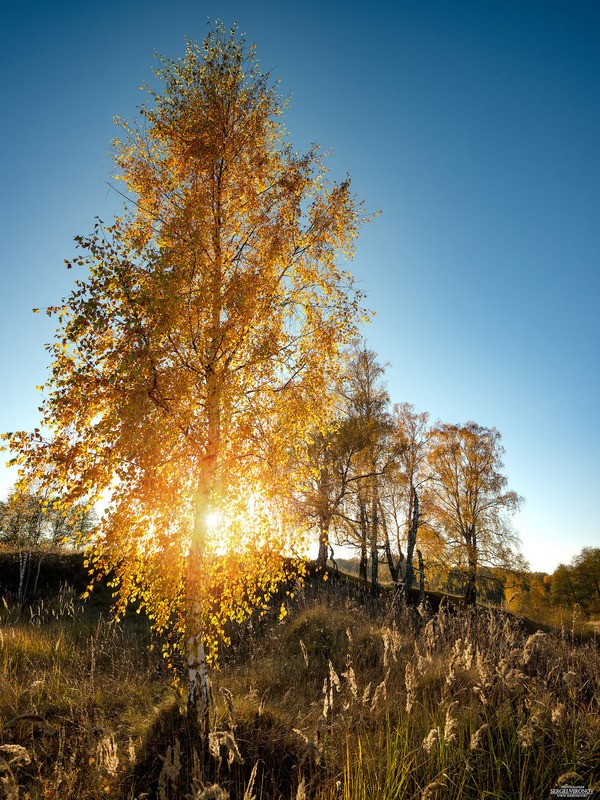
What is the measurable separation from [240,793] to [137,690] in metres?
3.44

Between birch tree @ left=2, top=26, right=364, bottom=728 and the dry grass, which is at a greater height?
birch tree @ left=2, top=26, right=364, bottom=728

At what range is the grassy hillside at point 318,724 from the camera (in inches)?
107

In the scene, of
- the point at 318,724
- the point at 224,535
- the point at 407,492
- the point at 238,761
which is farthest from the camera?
the point at 407,492

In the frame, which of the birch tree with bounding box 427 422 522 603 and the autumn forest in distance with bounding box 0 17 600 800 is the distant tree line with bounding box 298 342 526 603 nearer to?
the birch tree with bounding box 427 422 522 603

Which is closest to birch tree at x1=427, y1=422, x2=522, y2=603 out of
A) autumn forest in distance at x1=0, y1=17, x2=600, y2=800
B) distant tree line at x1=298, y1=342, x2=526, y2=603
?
distant tree line at x1=298, y1=342, x2=526, y2=603

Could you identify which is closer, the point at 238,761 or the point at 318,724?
the point at 318,724

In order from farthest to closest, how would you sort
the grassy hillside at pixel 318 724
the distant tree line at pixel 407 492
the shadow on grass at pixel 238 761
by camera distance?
the distant tree line at pixel 407 492
the shadow on grass at pixel 238 761
the grassy hillside at pixel 318 724

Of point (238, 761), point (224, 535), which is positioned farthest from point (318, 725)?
point (224, 535)

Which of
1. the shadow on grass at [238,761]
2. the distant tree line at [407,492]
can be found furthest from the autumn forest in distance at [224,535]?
the distant tree line at [407,492]

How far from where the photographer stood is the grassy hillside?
8.91 ft

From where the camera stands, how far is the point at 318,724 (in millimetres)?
2340

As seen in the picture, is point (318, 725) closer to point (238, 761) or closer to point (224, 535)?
point (238, 761)

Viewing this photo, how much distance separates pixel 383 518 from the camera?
22375 millimetres

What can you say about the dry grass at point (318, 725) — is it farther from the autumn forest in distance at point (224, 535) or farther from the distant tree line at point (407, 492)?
the distant tree line at point (407, 492)
